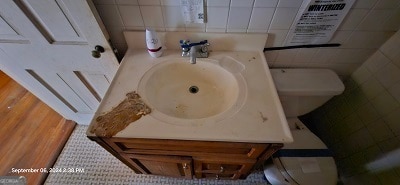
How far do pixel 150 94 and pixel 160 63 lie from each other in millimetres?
168

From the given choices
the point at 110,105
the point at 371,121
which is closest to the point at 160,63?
the point at 110,105

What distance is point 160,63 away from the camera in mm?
855

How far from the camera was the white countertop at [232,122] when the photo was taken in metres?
0.62

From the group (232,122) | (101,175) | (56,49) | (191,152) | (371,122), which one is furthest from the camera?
(101,175)

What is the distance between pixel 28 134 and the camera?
4.80 ft

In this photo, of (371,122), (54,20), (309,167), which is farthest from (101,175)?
(371,122)

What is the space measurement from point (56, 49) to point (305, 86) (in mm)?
1251

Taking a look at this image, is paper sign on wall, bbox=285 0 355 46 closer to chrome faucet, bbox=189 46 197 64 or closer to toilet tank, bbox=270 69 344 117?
toilet tank, bbox=270 69 344 117

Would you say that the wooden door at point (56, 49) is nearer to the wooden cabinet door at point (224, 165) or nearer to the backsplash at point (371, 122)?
the wooden cabinet door at point (224, 165)

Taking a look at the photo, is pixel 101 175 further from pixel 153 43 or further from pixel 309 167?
pixel 309 167

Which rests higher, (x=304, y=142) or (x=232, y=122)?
(x=304, y=142)

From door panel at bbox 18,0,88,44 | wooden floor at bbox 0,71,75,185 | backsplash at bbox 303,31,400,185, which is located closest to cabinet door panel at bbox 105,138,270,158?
door panel at bbox 18,0,88,44

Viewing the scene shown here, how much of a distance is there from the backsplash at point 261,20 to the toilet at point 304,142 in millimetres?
124
